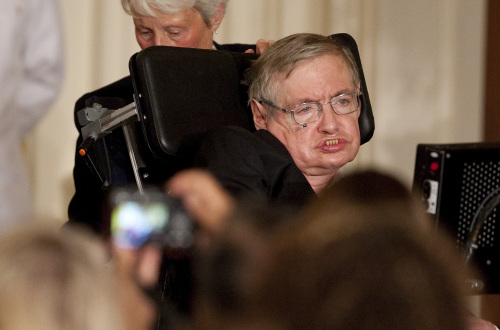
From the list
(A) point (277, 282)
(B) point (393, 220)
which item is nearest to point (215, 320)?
(A) point (277, 282)

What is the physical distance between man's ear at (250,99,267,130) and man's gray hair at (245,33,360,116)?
0.02 meters

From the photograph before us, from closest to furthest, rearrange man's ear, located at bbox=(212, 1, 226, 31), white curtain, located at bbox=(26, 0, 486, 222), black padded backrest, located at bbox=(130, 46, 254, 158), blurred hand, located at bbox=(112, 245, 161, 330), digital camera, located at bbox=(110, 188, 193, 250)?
blurred hand, located at bbox=(112, 245, 161, 330), digital camera, located at bbox=(110, 188, 193, 250), black padded backrest, located at bbox=(130, 46, 254, 158), man's ear, located at bbox=(212, 1, 226, 31), white curtain, located at bbox=(26, 0, 486, 222)

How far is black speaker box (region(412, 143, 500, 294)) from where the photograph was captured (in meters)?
1.61

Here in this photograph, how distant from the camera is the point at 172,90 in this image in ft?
6.81

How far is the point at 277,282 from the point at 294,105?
1.32 meters

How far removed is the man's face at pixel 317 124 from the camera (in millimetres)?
2086

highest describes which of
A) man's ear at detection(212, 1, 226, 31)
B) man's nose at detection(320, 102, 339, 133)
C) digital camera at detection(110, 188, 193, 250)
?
man's ear at detection(212, 1, 226, 31)

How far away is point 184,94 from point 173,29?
1.79 ft

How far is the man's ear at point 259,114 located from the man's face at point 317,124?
4 cm

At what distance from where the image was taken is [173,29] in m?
2.57

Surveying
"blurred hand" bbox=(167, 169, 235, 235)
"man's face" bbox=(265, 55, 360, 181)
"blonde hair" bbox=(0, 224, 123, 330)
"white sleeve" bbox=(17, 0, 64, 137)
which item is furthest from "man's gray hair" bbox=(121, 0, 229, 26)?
"blonde hair" bbox=(0, 224, 123, 330)

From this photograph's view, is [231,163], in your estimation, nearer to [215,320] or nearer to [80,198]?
[80,198]

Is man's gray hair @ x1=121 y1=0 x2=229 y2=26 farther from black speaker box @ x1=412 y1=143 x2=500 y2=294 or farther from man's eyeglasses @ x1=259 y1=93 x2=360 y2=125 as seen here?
black speaker box @ x1=412 y1=143 x2=500 y2=294

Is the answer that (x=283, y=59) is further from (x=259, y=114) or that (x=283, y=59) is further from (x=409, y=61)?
(x=409, y=61)
